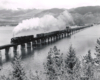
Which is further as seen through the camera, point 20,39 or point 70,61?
point 20,39

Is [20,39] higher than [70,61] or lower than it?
lower

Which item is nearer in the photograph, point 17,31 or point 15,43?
point 15,43

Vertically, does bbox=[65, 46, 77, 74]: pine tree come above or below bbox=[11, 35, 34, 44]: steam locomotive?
above

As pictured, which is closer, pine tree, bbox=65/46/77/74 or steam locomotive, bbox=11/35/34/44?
Answer: pine tree, bbox=65/46/77/74

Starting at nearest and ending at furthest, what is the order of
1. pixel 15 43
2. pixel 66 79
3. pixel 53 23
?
pixel 66 79 → pixel 15 43 → pixel 53 23

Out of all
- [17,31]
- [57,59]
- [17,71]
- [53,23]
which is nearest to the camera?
[17,71]

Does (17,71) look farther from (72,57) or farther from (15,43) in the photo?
(15,43)

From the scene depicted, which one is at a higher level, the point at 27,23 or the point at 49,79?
the point at 27,23

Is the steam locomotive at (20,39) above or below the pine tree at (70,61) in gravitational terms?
below

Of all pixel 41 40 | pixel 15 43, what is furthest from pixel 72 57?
pixel 41 40

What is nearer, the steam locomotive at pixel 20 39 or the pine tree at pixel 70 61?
the pine tree at pixel 70 61
